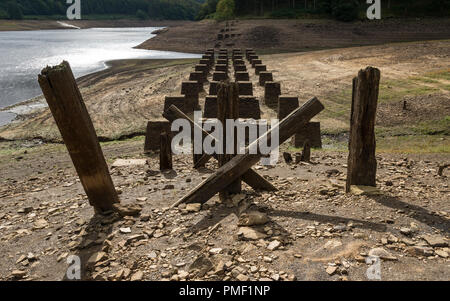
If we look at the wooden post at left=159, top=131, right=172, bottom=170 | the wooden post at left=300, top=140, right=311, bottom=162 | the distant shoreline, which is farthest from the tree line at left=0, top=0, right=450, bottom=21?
the wooden post at left=159, top=131, right=172, bottom=170

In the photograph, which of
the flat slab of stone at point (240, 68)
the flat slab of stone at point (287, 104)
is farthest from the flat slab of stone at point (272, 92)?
the flat slab of stone at point (240, 68)

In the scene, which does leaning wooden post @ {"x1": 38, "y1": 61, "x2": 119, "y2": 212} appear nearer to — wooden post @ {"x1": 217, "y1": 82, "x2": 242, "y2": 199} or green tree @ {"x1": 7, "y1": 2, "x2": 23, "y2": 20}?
wooden post @ {"x1": 217, "y1": 82, "x2": 242, "y2": 199}

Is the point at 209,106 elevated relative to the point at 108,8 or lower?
lower

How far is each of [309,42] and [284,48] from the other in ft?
11.4

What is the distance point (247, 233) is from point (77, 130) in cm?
255

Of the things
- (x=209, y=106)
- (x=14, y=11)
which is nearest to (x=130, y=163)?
(x=209, y=106)

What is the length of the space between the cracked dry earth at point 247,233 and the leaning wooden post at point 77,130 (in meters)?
0.38

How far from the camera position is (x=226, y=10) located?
217ft

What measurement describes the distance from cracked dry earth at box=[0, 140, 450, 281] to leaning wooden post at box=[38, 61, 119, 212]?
38cm

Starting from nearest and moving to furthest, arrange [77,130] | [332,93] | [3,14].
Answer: [77,130], [332,93], [3,14]

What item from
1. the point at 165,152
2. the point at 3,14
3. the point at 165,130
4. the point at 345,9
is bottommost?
the point at 165,152

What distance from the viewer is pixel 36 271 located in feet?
14.5

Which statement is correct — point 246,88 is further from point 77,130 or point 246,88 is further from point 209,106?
point 77,130

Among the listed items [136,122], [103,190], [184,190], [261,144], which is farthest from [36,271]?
[136,122]
